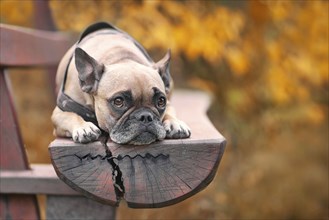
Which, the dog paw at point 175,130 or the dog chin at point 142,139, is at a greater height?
the dog chin at point 142,139

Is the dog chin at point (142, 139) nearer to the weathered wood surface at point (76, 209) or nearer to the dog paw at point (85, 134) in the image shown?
the dog paw at point (85, 134)

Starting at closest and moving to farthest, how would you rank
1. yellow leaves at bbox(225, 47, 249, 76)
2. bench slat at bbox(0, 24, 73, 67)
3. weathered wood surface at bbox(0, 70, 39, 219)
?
weathered wood surface at bbox(0, 70, 39, 219), bench slat at bbox(0, 24, 73, 67), yellow leaves at bbox(225, 47, 249, 76)

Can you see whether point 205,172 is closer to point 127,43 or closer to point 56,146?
point 56,146

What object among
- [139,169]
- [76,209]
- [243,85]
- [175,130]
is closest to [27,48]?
[76,209]

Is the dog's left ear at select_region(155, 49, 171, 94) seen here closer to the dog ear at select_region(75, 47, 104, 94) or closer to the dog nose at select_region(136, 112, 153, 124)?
the dog ear at select_region(75, 47, 104, 94)

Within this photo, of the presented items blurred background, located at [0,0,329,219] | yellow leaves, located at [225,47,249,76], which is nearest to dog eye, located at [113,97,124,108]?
blurred background, located at [0,0,329,219]

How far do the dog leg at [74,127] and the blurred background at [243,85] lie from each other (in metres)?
1.21

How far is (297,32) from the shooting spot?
21.9 ft

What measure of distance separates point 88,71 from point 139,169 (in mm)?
554

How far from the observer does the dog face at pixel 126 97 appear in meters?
2.62

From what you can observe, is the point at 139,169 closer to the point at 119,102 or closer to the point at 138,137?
the point at 138,137

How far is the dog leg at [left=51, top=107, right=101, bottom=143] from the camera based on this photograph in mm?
2654

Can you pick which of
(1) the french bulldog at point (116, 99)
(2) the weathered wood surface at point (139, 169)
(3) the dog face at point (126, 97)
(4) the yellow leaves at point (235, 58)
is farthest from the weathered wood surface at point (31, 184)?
(4) the yellow leaves at point (235, 58)

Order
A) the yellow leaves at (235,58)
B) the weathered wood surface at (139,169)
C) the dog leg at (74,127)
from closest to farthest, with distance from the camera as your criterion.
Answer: the weathered wood surface at (139,169)
the dog leg at (74,127)
the yellow leaves at (235,58)
